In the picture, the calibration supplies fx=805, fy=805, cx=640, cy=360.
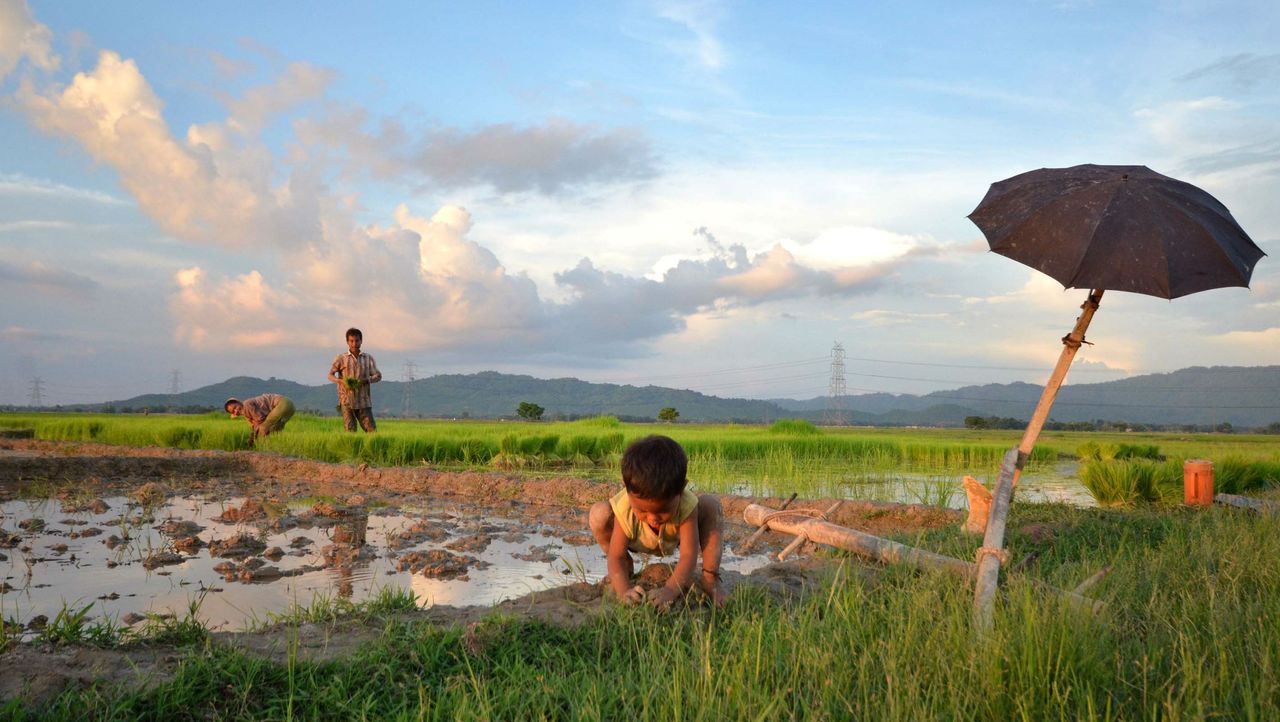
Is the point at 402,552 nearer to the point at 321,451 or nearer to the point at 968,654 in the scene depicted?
the point at 968,654

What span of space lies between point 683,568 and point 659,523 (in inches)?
8.0

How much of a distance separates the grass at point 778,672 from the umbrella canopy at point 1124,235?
1313 mm

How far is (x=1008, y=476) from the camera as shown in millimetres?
3729

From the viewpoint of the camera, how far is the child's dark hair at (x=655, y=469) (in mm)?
2973

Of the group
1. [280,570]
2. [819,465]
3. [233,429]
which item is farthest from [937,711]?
[233,429]

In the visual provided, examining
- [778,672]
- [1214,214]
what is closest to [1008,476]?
[1214,214]

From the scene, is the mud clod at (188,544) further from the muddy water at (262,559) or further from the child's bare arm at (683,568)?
the child's bare arm at (683,568)

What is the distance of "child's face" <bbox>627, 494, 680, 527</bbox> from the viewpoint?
121 inches

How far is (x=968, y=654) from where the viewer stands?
7.94 ft

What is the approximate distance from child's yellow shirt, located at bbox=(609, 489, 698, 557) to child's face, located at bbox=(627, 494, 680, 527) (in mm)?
34

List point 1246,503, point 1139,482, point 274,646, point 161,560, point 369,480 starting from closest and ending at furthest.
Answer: point 274,646
point 161,560
point 1246,503
point 1139,482
point 369,480

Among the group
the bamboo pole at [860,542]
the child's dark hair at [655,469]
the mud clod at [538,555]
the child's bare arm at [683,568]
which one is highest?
the child's dark hair at [655,469]

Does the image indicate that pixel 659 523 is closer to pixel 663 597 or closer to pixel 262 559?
pixel 663 597

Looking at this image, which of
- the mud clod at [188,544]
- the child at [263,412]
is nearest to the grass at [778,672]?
the mud clod at [188,544]
